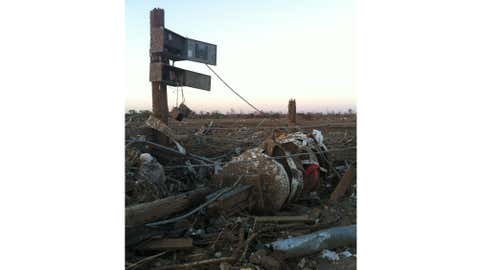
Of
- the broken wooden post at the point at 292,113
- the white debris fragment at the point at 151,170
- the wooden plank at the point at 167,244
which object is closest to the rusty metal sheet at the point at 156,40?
the white debris fragment at the point at 151,170

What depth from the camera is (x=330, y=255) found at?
7.53ft

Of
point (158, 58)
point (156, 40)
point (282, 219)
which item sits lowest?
point (282, 219)

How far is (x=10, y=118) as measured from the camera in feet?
4.08

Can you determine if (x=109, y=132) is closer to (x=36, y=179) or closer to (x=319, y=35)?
(x=36, y=179)

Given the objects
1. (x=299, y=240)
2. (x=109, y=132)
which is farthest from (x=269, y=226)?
(x=109, y=132)

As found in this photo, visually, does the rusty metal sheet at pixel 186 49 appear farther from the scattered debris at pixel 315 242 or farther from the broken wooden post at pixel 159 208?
the scattered debris at pixel 315 242

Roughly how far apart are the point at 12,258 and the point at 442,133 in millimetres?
1446

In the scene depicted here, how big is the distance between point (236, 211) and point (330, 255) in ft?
2.46

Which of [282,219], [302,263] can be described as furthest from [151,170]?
[302,263]

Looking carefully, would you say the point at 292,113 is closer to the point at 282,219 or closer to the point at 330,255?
the point at 282,219

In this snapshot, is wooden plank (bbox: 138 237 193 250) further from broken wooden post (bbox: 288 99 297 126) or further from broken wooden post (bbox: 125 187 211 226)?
broken wooden post (bbox: 288 99 297 126)

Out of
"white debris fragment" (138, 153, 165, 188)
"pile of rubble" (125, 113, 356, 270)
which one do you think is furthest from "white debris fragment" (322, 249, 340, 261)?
"white debris fragment" (138, 153, 165, 188)

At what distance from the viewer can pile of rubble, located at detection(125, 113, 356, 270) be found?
212 centimetres

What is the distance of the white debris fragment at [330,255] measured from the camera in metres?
2.27
